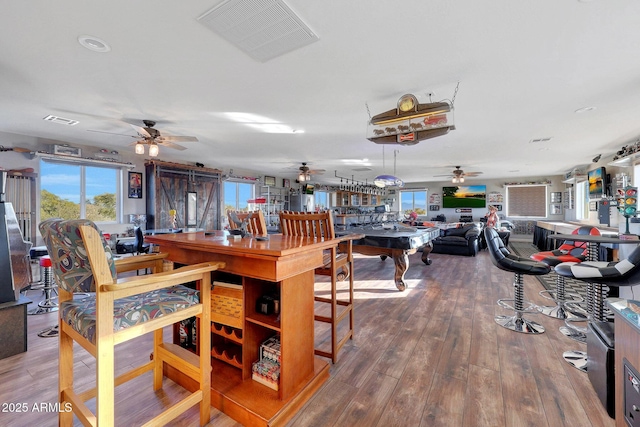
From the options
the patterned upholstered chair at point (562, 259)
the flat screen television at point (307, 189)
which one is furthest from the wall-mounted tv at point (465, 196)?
the patterned upholstered chair at point (562, 259)

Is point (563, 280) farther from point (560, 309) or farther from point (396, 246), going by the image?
point (396, 246)

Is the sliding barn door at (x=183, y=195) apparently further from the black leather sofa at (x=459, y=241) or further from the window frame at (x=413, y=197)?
the window frame at (x=413, y=197)

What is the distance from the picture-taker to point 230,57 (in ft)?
7.32

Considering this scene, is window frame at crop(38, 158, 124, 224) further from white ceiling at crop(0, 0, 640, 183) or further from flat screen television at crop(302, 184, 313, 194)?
flat screen television at crop(302, 184, 313, 194)

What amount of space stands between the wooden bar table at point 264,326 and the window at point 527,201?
39.5ft

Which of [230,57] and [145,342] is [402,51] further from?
[145,342]

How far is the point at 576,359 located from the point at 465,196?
10791mm

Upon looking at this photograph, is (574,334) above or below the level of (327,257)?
below

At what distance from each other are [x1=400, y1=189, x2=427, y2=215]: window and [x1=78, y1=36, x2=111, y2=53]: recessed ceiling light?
1248 cm

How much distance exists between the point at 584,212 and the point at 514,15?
914 centimetres

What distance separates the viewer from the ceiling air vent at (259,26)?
163 centimetres

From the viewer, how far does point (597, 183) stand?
636 centimetres

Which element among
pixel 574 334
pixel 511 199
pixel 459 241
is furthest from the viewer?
pixel 511 199

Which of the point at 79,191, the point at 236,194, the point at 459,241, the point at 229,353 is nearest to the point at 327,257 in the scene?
the point at 229,353
